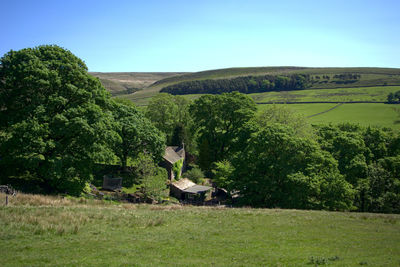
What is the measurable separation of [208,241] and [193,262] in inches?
143

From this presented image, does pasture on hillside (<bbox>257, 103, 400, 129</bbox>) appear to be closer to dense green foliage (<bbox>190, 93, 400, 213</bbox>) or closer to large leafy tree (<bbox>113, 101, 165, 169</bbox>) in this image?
dense green foliage (<bbox>190, 93, 400, 213</bbox>)

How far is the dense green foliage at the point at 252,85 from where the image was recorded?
184 meters

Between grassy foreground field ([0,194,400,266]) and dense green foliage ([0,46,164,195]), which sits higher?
dense green foliage ([0,46,164,195])

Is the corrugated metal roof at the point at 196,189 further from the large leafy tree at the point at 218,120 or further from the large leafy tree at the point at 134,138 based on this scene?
the large leafy tree at the point at 218,120

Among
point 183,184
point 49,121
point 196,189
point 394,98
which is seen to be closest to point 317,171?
point 196,189

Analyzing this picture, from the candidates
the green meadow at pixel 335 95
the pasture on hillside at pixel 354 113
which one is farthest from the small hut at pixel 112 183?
the green meadow at pixel 335 95

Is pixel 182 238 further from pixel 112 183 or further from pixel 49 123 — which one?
pixel 112 183

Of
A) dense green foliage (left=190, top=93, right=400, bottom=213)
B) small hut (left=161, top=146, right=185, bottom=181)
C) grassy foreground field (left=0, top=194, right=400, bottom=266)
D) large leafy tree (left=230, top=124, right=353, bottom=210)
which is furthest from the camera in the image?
small hut (left=161, top=146, right=185, bottom=181)

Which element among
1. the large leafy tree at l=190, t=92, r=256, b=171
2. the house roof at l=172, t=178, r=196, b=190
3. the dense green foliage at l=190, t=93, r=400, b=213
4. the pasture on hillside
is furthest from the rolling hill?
the house roof at l=172, t=178, r=196, b=190

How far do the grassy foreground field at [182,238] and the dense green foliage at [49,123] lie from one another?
425 centimetres

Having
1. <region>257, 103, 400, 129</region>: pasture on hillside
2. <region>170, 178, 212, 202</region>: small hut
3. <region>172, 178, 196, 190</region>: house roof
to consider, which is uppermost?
<region>257, 103, 400, 129</region>: pasture on hillside

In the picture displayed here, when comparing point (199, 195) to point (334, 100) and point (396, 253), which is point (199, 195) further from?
point (334, 100)

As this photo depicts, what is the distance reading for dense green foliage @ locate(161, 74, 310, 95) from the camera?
184 metres

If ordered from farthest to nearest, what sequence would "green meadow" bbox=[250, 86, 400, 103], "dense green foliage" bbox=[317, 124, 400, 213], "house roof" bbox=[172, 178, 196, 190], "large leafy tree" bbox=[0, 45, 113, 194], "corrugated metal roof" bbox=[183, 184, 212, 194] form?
"green meadow" bbox=[250, 86, 400, 103] → "house roof" bbox=[172, 178, 196, 190] → "corrugated metal roof" bbox=[183, 184, 212, 194] → "dense green foliage" bbox=[317, 124, 400, 213] → "large leafy tree" bbox=[0, 45, 113, 194]
